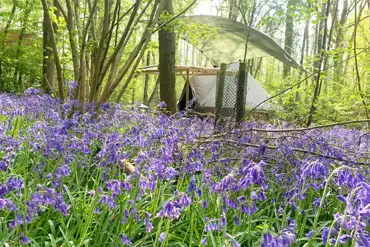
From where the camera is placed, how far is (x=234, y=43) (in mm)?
11516

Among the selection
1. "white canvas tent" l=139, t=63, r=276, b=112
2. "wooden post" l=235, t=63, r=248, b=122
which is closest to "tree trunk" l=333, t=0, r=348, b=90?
"wooden post" l=235, t=63, r=248, b=122

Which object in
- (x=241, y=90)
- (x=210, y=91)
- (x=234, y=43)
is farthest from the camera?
(x=210, y=91)

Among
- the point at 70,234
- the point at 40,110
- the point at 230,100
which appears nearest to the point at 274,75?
the point at 230,100

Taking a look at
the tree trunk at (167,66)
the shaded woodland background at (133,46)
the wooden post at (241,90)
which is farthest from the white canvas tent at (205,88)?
the wooden post at (241,90)

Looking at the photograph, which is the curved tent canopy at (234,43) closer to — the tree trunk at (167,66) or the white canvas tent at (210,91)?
the tree trunk at (167,66)

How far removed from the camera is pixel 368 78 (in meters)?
10.5

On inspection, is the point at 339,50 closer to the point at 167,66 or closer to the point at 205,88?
the point at 167,66

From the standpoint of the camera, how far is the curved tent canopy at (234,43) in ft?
34.3

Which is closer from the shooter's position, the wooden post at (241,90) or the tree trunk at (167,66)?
the wooden post at (241,90)

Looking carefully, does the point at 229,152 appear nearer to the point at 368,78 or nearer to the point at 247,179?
the point at 247,179

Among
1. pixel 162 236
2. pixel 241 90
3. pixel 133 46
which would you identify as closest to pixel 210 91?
pixel 133 46

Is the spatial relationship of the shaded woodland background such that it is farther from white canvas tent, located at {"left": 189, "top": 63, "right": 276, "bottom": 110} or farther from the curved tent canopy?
white canvas tent, located at {"left": 189, "top": 63, "right": 276, "bottom": 110}

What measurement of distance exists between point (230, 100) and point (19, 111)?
4169 mm

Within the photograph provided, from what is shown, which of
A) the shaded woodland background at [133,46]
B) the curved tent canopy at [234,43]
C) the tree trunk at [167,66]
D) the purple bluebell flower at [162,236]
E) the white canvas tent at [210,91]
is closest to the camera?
the purple bluebell flower at [162,236]
